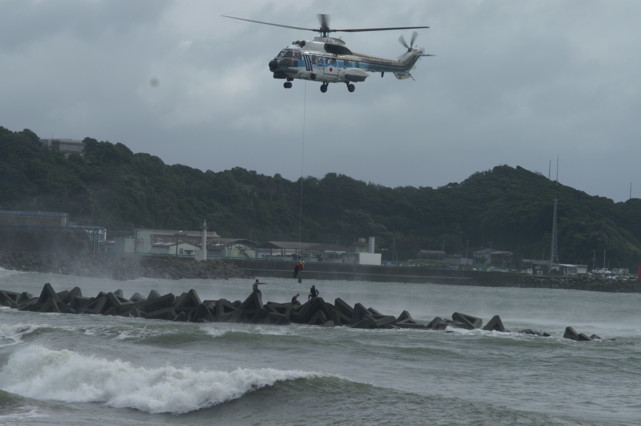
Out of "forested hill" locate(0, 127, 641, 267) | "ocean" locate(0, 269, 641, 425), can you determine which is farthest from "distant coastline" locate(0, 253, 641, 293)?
"ocean" locate(0, 269, 641, 425)

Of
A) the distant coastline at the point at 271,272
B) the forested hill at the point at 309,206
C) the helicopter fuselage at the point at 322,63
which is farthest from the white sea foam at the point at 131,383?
the forested hill at the point at 309,206

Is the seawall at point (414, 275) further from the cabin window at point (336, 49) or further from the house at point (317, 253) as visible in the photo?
the cabin window at point (336, 49)

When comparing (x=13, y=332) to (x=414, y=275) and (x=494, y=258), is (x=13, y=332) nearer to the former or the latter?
(x=414, y=275)

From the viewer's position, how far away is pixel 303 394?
1773 centimetres

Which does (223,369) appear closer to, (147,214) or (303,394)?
(303,394)

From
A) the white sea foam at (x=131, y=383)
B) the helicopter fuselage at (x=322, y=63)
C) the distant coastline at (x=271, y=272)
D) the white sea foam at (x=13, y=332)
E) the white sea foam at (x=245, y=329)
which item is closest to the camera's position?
the white sea foam at (x=131, y=383)

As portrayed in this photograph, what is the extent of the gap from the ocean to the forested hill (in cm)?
8653

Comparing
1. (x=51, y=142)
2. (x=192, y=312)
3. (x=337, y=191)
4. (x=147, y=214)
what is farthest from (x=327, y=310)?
(x=51, y=142)

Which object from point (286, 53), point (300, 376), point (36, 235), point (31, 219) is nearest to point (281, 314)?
point (286, 53)

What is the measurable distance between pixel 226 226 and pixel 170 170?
1783cm

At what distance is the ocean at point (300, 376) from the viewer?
645 inches

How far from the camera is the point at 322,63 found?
32656mm

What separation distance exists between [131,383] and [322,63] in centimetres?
1747

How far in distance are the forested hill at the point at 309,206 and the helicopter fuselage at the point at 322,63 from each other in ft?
264
